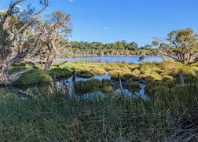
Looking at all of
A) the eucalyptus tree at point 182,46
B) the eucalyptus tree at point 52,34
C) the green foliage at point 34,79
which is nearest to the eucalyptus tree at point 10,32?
the green foliage at point 34,79

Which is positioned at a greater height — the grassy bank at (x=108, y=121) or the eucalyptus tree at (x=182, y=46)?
the eucalyptus tree at (x=182, y=46)

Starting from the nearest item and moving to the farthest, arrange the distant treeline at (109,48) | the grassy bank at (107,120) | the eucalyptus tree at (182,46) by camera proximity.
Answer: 1. the grassy bank at (107,120)
2. the eucalyptus tree at (182,46)
3. the distant treeline at (109,48)

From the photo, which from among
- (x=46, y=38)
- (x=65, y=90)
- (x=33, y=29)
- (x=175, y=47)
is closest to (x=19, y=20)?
(x=33, y=29)

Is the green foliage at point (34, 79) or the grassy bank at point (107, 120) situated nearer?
the grassy bank at point (107, 120)

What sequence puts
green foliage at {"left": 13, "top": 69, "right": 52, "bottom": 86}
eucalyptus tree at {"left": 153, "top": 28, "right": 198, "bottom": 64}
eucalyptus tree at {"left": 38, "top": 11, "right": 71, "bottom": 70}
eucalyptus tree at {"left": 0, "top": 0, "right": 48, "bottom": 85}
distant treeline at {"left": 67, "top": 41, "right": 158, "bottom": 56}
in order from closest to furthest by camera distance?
eucalyptus tree at {"left": 0, "top": 0, "right": 48, "bottom": 85}, green foliage at {"left": 13, "top": 69, "right": 52, "bottom": 86}, eucalyptus tree at {"left": 38, "top": 11, "right": 71, "bottom": 70}, eucalyptus tree at {"left": 153, "top": 28, "right": 198, "bottom": 64}, distant treeline at {"left": 67, "top": 41, "right": 158, "bottom": 56}

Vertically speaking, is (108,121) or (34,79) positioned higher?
(108,121)

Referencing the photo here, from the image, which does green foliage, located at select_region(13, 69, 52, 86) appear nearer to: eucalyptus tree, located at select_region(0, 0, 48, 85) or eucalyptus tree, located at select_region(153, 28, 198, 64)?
eucalyptus tree, located at select_region(0, 0, 48, 85)

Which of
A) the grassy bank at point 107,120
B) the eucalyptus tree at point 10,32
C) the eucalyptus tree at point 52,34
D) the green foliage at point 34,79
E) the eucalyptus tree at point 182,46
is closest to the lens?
the grassy bank at point 107,120

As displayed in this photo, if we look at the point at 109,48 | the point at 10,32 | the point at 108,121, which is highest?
the point at 109,48

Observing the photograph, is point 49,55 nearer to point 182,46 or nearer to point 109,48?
point 182,46

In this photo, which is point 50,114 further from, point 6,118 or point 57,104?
point 6,118

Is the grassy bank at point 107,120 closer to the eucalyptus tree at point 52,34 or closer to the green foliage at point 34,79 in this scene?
the green foliage at point 34,79

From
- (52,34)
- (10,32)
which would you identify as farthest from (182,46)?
(10,32)

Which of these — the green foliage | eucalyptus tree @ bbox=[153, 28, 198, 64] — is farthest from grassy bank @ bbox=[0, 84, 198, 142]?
eucalyptus tree @ bbox=[153, 28, 198, 64]
